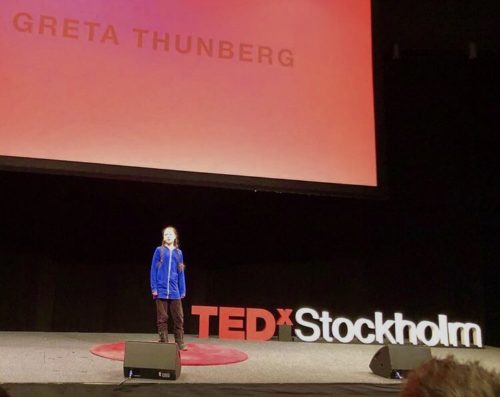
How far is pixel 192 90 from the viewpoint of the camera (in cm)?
406

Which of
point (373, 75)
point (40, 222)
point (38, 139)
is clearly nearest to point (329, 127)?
A: point (373, 75)

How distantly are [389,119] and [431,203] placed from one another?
Result: 1058 mm

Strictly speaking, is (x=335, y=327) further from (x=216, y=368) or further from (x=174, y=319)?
(x=216, y=368)

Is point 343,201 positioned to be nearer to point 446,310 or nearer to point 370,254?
point 370,254

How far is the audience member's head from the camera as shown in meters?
0.70

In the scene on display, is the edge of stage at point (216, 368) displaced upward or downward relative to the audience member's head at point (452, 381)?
downward

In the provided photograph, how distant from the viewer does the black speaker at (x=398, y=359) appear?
299 centimetres

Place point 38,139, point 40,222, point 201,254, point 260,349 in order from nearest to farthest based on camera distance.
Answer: point 38,139, point 260,349, point 40,222, point 201,254

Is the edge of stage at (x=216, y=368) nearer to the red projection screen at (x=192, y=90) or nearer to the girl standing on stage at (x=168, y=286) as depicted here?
the girl standing on stage at (x=168, y=286)

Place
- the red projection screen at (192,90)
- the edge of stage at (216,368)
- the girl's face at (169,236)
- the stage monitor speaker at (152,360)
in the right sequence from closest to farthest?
1. the edge of stage at (216,368)
2. the stage monitor speaker at (152,360)
3. the red projection screen at (192,90)
4. the girl's face at (169,236)

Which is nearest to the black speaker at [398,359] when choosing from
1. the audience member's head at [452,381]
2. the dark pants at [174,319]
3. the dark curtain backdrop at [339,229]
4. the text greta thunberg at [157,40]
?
the dark pants at [174,319]

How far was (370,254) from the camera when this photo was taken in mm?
5410

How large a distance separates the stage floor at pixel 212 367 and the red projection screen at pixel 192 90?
1.38 m

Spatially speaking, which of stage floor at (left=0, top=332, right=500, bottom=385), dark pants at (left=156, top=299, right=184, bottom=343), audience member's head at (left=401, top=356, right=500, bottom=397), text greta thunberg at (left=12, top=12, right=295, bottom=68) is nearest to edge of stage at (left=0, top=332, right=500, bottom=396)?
stage floor at (left=0, top=332, right=500, bottom=385)
